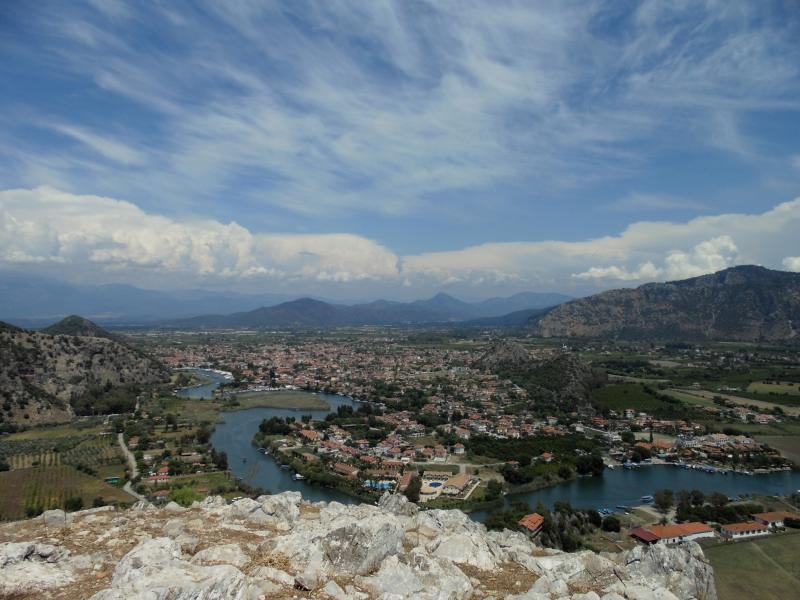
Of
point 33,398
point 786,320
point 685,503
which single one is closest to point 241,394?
point 33,398

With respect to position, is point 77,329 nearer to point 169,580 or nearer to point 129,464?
point 129,464

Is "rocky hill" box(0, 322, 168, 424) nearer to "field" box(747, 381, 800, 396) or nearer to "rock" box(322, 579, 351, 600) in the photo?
"rock" box(322, 579, 351, 600)

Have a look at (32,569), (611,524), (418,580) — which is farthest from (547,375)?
(32,569)

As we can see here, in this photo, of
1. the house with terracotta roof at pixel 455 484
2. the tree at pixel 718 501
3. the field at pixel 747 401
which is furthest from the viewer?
the field at pixel 747 401

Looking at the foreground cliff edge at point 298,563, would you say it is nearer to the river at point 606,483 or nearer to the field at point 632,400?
the river at point 606,483

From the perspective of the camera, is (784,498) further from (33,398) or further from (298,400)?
(33,398)

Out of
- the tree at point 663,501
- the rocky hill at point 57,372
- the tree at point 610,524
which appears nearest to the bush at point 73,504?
the tree at point 610,524
